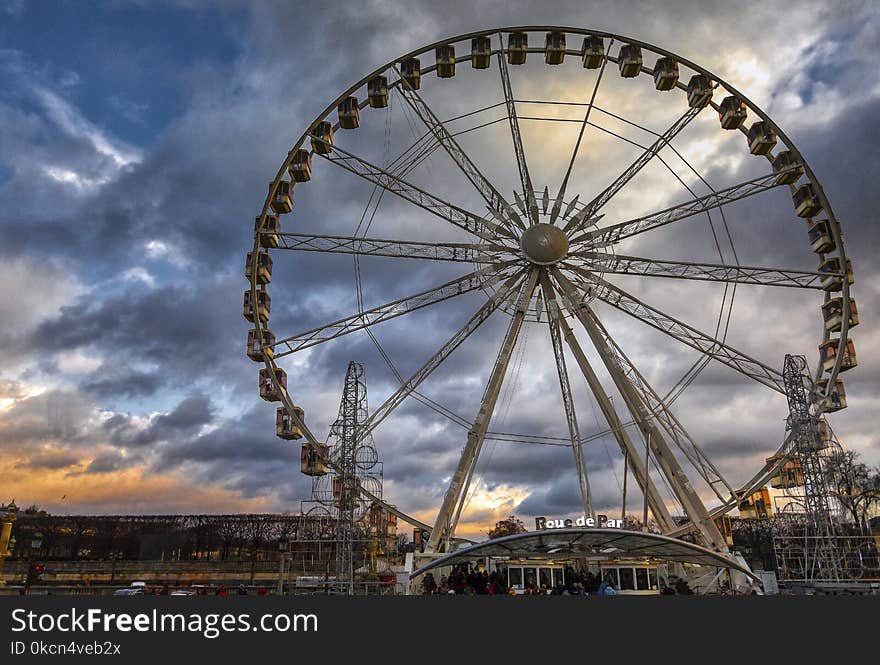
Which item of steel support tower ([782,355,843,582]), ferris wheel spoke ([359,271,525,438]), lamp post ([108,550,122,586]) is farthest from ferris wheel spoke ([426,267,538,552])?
lamp post ([108,550,122,586])

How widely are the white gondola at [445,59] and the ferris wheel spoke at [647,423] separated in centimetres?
1051

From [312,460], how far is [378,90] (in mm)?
16626

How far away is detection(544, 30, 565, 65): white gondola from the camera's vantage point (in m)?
30.7

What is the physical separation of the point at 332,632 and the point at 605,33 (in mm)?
26513

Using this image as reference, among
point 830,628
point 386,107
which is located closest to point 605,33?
point 386,107

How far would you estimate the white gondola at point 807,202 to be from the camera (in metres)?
29.5

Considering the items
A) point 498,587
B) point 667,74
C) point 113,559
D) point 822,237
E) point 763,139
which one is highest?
point 667,74

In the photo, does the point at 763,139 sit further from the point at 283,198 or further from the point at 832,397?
the point at 283,198

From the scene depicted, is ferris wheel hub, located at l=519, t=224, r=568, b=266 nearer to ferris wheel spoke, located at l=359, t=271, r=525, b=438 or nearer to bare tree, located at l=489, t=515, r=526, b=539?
ferris wheel spoke, located at l=359, t=271, r=525, b=438

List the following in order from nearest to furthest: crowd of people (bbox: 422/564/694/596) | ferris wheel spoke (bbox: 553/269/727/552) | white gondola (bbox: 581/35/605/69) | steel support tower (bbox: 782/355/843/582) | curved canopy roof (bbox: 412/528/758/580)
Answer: curved canopy roof (bbox: 412/528/758/580)
crowd of people (bbox: 422/564/694/596)
ferris wheel spoke (bbox: 553/269/727/552)
white gondola (bbox: 581/35/605/69)
steel support tower (bbox: 782/355/843/582)

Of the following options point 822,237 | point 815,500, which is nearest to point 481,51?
point 822,237

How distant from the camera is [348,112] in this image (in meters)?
31.0

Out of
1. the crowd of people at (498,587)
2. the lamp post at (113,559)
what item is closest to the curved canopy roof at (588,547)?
the crowd of people at (498,587)

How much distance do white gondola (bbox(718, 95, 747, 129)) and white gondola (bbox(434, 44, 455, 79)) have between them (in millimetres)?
12303
